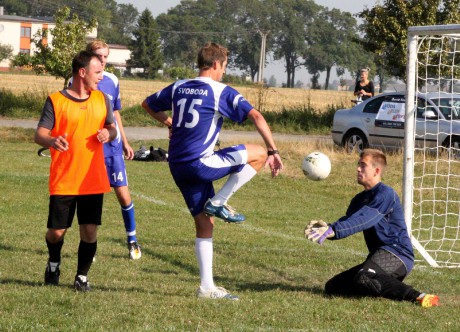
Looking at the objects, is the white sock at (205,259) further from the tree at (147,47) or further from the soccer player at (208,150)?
the tree at (147,47)

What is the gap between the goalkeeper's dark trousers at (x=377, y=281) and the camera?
7156 millimetres

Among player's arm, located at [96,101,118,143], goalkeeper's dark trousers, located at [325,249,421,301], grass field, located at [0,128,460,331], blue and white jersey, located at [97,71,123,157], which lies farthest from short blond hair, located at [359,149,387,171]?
blue and white jersey, located at [97,71,123,157]

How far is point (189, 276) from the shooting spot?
8320mm

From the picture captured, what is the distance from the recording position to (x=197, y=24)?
145 meters

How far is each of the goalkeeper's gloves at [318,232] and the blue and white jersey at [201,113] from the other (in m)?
0.97

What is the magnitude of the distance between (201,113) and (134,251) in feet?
9.00

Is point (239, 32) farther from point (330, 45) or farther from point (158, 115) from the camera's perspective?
point (158, 115)

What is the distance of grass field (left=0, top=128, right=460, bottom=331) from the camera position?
6.17 meters

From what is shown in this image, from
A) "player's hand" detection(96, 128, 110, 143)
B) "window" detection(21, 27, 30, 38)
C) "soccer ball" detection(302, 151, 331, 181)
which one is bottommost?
"soccer ball" detection(302, 151, 331, 181)

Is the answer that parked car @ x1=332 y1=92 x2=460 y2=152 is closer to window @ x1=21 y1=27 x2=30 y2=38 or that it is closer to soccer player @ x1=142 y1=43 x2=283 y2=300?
soccer player @ x1=142 y1=43 x2=283 y2=300

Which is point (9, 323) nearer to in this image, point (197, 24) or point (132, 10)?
point (197, 24)

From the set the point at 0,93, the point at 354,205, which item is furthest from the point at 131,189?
the point at 0,93

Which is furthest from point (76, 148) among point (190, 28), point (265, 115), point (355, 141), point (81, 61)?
point (190, 28)

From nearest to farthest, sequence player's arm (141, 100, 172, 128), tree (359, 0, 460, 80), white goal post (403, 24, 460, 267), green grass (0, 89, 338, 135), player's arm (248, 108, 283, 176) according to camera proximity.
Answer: player's arm (248, 108, 283, 176) → player's arm (141, 100, 172, 128) → white goal post (403, 24, 460, 267) → tree (359, 0, 460, 80) → green grass (0, 89, 338, 135)
